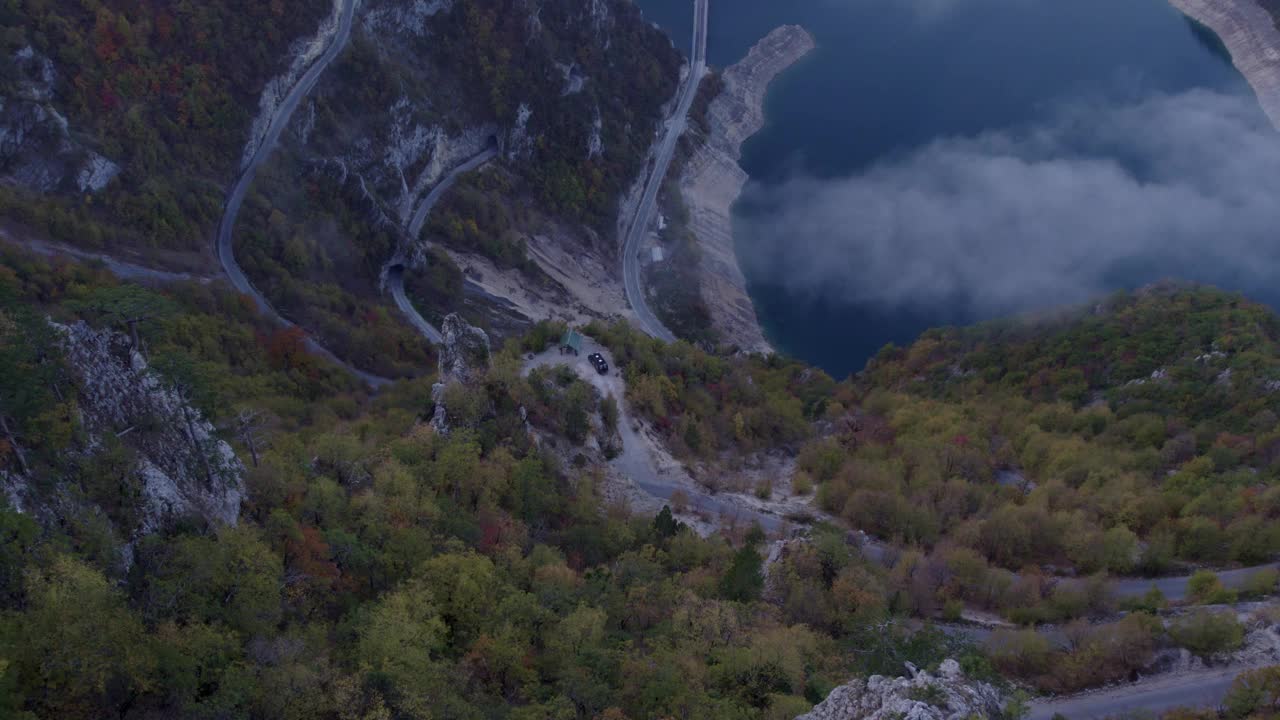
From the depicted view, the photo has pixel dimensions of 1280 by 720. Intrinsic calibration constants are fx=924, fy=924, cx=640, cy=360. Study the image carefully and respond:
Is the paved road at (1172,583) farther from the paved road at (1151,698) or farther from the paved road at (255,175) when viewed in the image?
the paved road at (255,175)

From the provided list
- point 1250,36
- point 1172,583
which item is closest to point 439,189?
point 1172,583

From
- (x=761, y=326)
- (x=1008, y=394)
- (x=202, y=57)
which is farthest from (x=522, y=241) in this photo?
(x=1008, y=394)

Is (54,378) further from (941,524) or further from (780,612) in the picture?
(941,524)

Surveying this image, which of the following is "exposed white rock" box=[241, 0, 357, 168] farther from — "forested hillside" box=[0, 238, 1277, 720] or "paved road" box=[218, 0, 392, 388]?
"forested hillside" box=[0, 238, 1277, 720]

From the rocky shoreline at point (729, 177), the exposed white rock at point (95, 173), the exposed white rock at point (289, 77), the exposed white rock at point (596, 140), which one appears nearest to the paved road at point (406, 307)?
the exposed white rock at point (289, 77)

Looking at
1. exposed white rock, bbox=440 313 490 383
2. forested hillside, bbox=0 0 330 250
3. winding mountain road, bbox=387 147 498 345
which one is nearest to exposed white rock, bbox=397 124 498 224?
winding mountain road, bbox=387 147 498 345

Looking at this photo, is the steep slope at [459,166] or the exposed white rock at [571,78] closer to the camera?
the steep slope at [459,166]
